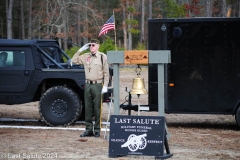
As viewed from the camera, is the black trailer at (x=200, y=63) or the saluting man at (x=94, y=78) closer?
the saluting man at (x=94, y=78)

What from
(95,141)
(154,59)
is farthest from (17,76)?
(154,59)

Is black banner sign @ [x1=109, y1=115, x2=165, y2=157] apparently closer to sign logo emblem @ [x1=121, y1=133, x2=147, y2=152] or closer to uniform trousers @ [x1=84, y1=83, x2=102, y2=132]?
sign logo emblem @ [x1=121, y1=133, x2=147, y2=152]

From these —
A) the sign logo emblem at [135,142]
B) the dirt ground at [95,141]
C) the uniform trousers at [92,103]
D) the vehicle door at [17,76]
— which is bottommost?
the dirt ground at [95,141]

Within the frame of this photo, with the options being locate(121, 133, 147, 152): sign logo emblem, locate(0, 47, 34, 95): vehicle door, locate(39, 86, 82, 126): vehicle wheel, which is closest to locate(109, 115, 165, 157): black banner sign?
locate(121, 133, 147, 152): sign logo emblem

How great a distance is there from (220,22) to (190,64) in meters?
1.12

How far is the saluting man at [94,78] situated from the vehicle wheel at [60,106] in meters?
1.28

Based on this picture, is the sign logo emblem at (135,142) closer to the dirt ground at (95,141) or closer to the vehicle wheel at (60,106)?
the dirt ground at (95,141)

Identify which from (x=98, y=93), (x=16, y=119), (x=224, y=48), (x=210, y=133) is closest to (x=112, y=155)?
(x=98, y=93)

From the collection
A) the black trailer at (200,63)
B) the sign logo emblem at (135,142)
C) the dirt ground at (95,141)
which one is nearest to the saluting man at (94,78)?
the dirt ground at (95,141)

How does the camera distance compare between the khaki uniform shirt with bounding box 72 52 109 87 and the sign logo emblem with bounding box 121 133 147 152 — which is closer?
the sign logo emblem with bounding box 121 133 147 152

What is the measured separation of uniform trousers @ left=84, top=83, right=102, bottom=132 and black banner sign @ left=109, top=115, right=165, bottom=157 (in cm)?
206

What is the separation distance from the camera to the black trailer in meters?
11.6

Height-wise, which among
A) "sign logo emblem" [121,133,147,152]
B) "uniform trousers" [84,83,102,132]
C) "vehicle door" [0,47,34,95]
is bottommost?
"sign logo emblem" [121,133,147,152]

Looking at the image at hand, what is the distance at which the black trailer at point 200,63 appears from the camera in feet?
38.0
